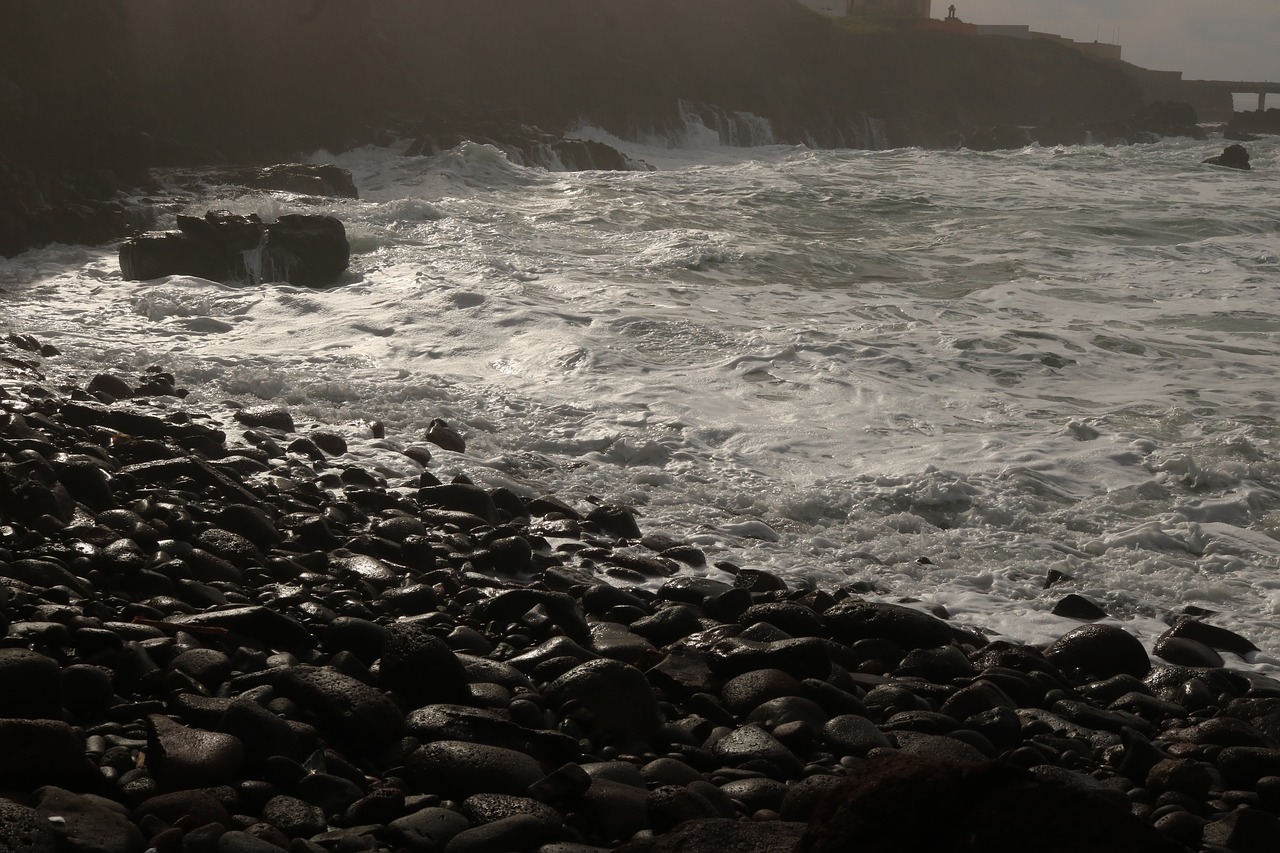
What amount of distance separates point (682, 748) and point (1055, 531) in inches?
146

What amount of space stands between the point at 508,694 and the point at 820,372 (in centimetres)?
637

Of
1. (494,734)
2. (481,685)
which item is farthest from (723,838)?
(481,685)

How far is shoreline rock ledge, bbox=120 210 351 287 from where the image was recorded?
1329 centimetres

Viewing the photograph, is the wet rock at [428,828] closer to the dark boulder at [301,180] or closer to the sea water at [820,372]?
the sea water at [820,372]

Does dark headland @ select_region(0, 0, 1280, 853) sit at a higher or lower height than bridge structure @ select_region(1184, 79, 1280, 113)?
lower

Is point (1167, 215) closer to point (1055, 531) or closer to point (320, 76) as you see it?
point (1055, 531)

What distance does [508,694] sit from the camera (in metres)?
3.99

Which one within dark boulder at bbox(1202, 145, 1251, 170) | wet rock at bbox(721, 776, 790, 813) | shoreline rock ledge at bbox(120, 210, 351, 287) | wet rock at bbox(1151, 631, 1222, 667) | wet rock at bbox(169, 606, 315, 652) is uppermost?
dark boulder at bbox(1202, 145, 1251, 170)

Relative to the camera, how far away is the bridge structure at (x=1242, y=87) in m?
75.3

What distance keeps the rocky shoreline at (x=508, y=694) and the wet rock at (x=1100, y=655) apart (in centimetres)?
2

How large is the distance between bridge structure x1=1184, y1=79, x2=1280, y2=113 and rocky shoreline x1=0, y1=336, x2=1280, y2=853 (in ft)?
275

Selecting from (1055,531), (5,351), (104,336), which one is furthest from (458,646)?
(104,336)

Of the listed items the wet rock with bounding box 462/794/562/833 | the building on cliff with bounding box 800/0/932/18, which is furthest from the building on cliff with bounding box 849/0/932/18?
the wet rock with bounding box 462/794/562/833

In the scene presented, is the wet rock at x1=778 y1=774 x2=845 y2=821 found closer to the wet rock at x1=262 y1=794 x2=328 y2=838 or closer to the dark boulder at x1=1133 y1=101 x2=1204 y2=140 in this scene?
the wet rock at x1=262 y1=794 x2=328 y2=838
